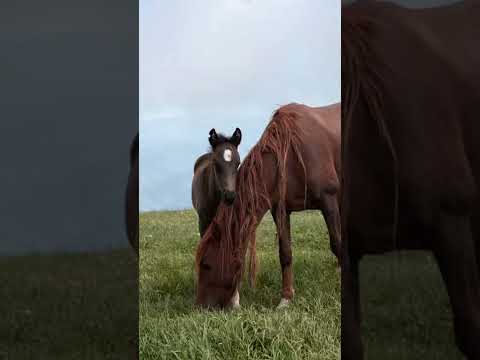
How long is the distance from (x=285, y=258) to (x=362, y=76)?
3.80ft

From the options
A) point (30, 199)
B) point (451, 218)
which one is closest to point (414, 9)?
point (451, 218)

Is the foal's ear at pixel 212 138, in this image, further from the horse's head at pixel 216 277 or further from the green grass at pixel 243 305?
the horse's head at pixel 216 277

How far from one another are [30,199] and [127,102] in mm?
559

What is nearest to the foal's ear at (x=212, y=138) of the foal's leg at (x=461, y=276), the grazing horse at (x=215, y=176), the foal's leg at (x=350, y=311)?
the grazing horse at (x=215, y=176)

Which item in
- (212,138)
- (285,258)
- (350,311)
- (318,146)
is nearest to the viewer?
(350,311)

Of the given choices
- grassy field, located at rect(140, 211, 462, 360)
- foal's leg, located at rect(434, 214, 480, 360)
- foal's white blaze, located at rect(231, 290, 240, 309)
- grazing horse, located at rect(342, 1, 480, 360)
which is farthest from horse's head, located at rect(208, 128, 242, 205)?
foal's leg, located at rect(434, 214, 480, 360)

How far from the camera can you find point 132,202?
2588 millimetres

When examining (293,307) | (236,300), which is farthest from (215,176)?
(293,307)

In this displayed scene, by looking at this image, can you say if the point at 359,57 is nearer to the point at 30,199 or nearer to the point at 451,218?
the point at 451,218

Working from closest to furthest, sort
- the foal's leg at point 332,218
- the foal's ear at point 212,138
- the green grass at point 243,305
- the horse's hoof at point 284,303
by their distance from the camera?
1. the green grass at point 243,305
2. the foal's ear at point 212,138
3. the horse's hoof at point 284,303
4. the foal's leg at point 332,218

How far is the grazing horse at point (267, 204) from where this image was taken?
3.05 m

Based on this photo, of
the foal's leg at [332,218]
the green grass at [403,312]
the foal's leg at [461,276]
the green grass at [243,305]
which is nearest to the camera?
the foal's leg at [461,276]

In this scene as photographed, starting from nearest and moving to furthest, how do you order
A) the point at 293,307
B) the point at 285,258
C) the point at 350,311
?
1. the point at 350,311
2. the point at 293,307
3. the point at 285,258

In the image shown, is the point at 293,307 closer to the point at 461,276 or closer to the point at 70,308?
the point at 461,276
